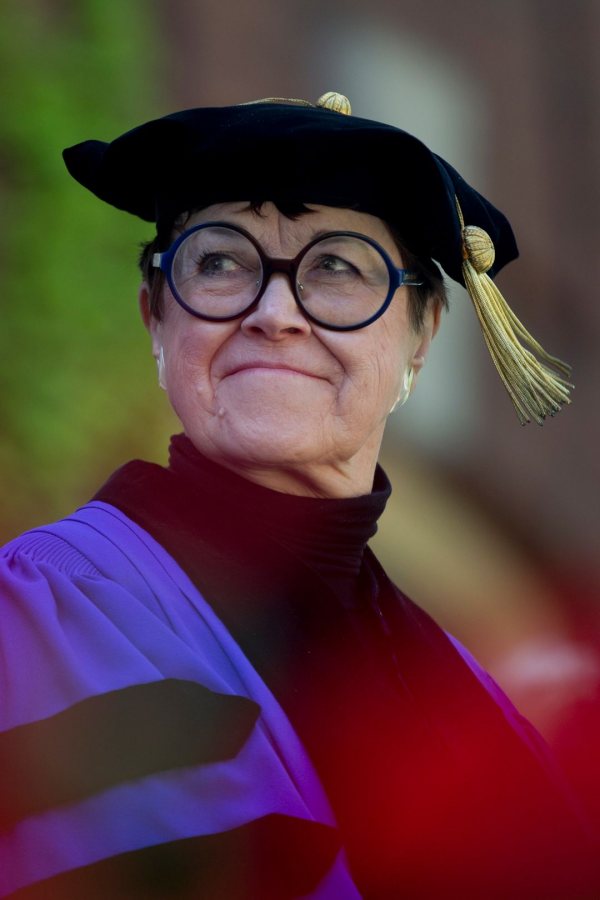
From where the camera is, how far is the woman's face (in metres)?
1.91

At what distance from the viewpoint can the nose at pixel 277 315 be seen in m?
1.88

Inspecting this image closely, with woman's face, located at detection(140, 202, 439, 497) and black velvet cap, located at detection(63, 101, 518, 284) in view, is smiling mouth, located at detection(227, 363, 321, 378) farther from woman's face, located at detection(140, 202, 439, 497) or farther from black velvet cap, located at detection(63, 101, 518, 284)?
black velvet cap, located at detection(63, 101, 518, 284)

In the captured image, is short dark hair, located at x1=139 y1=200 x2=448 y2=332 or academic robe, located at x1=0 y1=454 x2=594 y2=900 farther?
short dark hair, located at x1=139 y1=200 x2=448 y2=332

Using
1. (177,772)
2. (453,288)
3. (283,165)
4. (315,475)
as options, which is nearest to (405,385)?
(315,475)

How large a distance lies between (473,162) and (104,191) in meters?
4.56

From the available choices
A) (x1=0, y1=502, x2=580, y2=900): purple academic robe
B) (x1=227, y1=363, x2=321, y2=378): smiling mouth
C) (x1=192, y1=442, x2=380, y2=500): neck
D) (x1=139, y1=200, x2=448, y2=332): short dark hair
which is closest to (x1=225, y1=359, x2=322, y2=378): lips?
(x1=227, y1=363, x2=321, y2=378): smiling mouth

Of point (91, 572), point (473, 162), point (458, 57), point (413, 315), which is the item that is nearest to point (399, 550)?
point (473, 162)

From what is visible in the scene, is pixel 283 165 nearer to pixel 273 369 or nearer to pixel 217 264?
pixel 217 264

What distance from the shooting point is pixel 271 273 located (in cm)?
192

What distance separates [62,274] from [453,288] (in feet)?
6.25

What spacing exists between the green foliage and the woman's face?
2057 mm

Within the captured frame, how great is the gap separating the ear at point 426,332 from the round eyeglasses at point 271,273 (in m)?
0.23

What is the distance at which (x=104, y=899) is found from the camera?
4.54 ft

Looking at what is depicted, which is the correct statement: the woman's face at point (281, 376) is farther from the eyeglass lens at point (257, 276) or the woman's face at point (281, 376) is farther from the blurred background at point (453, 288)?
the blurred background at point (453, 288)
